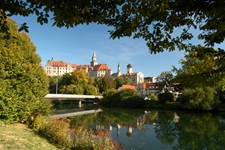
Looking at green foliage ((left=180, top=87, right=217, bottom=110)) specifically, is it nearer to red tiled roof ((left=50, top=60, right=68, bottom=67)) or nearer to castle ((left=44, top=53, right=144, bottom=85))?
castle ((left=44, top=53, right=144, bottom=85))

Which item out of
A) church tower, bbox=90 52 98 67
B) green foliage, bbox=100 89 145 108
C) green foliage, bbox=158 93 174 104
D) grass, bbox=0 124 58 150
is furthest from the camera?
church tower, bbox=90 52 98 67

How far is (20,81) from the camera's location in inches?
495

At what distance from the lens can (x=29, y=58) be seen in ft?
46.2

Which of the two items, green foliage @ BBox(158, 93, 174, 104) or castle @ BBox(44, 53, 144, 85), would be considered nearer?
green foliage @ BBox(158, 93, 174, 104)

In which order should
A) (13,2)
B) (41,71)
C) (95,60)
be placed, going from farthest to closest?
(95,60), (41,71), (13,2)

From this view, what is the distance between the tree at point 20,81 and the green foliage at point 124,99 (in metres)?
36.9

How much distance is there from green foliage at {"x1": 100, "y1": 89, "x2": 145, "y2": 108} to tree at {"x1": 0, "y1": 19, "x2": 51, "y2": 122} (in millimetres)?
36860

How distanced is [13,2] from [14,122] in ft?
33.5

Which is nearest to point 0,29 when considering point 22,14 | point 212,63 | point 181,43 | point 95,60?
point 22,14

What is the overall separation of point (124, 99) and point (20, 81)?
40869 millimetres

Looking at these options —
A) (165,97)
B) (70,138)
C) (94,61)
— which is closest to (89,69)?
(94,61)

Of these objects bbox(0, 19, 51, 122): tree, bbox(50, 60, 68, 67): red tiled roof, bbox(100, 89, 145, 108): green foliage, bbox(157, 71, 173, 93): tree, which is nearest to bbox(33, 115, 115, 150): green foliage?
bbox(0, 19, 51, 122): tree

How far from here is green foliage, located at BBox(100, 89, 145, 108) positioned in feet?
164

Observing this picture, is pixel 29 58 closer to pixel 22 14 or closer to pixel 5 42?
pixel 5 42
